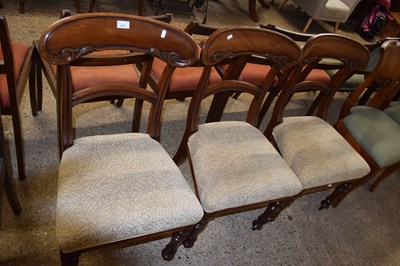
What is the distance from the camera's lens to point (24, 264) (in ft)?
3.77

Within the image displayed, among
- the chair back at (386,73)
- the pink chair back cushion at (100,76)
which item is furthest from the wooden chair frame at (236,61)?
the chair back at (386,73)

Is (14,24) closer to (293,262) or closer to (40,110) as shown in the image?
(40,110)

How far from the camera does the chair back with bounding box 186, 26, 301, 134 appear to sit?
1.03 meters

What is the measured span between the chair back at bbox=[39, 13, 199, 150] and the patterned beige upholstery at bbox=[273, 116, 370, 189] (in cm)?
64

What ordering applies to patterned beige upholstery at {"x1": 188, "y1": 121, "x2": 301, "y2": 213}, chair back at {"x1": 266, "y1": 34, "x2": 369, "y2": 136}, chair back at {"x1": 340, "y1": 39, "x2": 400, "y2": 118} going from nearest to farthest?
patterned beige upholstery at {"x1": 188, "y1": 121, "x2": 301, "y2": 213} < chair back at {"x1": 266, "y1": 34, "x2": 369, "y2": 136} < chair back at {"x1": 340, "y1": 39, "x2": 400, "y2": 118}

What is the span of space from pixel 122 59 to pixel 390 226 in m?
1.76

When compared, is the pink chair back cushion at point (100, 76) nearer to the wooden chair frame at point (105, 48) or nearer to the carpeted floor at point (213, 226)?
the wooden chair frame at point (105, 48)

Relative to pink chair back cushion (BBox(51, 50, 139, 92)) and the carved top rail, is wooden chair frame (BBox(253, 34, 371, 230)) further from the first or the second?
pink chair back cushion (BBox(51, 50, 139, 92))

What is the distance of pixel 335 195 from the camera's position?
163 centimetres

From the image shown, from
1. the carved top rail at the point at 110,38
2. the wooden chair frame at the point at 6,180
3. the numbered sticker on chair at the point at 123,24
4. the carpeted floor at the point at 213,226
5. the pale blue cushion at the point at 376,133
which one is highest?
the numbered sticker on chair at the point at 123,24

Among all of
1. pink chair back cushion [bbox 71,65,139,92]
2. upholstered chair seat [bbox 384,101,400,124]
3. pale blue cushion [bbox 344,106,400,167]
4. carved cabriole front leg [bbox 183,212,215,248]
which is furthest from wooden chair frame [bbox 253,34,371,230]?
pink chair back cushion [bbox 71,65,139,92]

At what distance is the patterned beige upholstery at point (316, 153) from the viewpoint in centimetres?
129

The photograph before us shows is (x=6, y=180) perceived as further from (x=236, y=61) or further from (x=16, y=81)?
(x=236, y=61)

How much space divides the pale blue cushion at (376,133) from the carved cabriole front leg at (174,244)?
3.39ft
